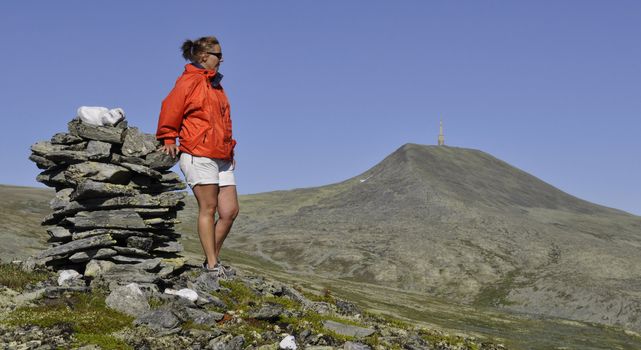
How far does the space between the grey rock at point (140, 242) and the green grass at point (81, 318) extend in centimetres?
366

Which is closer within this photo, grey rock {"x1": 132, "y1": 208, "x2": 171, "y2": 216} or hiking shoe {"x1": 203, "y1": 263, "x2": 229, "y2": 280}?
hiking shoe {"x1": 203, "y1": 263, "x2": 229, "y2": 280}

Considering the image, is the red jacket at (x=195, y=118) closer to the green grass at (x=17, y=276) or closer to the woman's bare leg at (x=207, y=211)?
the woman's bare leg at (x=207, y=211)

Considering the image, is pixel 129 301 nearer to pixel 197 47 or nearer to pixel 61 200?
pixel 61 200

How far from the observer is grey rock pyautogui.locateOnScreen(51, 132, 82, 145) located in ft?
65.8

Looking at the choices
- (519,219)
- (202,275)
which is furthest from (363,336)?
(519,219)

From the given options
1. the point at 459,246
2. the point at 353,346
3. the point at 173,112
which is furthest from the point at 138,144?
the point at 459,246

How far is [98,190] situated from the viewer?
19047mm

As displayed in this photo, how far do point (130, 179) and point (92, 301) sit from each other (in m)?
5.69

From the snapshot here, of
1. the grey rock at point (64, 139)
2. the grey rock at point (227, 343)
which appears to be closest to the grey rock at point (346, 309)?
the grey rock at point (227, 343)

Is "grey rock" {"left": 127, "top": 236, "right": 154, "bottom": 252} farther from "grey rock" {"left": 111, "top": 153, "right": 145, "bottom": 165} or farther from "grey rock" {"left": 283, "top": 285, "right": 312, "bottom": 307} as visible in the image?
"grey rock" {"left": 283, "top": 285, "right": 312, "bottom": 307}

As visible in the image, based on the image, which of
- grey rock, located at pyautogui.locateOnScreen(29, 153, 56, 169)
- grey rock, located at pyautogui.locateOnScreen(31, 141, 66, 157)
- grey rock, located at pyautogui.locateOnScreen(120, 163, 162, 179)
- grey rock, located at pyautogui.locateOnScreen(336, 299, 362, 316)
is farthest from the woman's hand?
grey rock, located at pyautogui.locateOnScreen(336, 299, 362, 316)

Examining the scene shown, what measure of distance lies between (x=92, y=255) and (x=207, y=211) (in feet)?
13.1

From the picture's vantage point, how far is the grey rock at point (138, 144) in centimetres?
1994

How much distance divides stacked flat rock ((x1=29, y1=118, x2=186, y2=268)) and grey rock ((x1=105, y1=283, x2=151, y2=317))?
3444 millimetres
